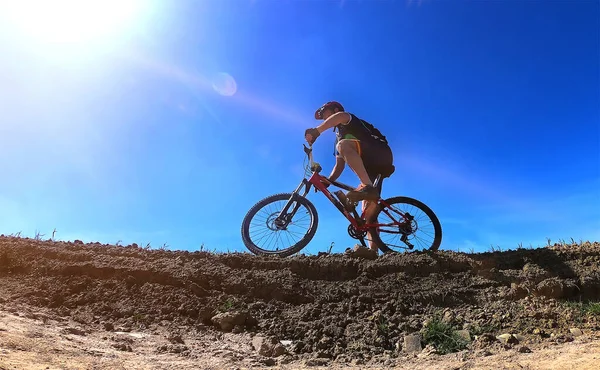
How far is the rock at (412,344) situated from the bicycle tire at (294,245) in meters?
2.68

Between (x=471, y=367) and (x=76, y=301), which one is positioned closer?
(x=471, y=367)

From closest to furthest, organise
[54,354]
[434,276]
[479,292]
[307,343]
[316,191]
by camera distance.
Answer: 1. [54,354]
2. [307,343]
3. [479,292]
4. [434,276]
5. [316,191]

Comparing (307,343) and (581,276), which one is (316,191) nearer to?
(307,343)

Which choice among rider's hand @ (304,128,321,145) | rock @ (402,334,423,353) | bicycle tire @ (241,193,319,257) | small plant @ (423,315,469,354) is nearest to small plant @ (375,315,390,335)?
rock @ (402,334,423,353)

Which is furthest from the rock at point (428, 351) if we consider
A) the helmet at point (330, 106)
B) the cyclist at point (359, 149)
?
the helmet at point (330, 106)

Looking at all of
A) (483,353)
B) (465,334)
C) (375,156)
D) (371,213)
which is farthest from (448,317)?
(375,156)

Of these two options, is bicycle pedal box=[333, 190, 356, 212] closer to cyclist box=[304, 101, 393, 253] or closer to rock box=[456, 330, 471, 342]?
cyclist box=[304, 101, 393, 253]

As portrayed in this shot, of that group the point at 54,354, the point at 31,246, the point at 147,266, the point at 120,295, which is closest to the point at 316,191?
the point at 147,266

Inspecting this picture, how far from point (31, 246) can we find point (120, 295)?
1722mm

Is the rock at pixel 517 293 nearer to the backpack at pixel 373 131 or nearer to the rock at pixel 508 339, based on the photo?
the rock at pixel 508 339

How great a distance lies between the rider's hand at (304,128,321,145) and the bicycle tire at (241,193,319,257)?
2.98 feet

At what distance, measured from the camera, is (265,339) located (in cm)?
407

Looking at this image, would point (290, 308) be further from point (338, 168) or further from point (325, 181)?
point (338, 168)

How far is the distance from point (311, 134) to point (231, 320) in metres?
3.19
